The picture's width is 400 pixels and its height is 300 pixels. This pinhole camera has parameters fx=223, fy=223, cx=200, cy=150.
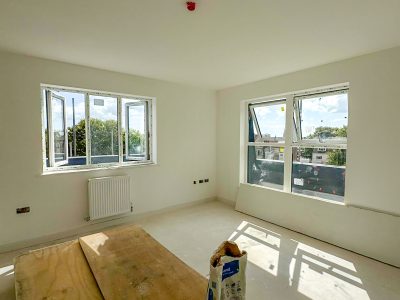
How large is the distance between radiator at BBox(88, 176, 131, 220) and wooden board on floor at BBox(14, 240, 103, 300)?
1554 mm

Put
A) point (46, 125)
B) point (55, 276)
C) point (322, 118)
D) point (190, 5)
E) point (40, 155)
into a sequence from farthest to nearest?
point (322, 118) → point (46, 125) → point (40, 155) → point (190, 5) → point (55, 276)

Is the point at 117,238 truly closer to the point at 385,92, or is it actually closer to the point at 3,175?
the point at 3,175

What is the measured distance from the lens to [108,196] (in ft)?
11.6

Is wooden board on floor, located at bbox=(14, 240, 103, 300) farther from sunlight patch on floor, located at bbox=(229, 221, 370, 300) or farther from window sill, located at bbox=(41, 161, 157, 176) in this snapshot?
sunlight patch on floor, located at bbox=(229, 221, 370, 300)

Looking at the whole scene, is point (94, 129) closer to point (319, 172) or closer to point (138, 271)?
point (138, 271)

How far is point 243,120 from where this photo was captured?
4.58 m

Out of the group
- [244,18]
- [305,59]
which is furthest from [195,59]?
[305,59]

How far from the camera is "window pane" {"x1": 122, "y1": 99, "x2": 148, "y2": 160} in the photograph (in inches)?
156

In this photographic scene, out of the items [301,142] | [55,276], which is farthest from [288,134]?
[55,276]

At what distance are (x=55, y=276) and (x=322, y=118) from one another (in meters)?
3.72

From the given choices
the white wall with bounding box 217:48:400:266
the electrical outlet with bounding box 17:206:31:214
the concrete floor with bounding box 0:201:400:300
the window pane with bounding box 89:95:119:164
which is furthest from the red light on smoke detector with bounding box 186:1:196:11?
the electrical outlet with bounding box 17:206:31:214

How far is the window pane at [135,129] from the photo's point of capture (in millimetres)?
3969

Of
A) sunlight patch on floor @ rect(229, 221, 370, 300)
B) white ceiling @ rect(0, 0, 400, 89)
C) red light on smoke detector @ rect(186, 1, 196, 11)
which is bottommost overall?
sunlight patch on floor @ rect(229, 221, 370, 300)

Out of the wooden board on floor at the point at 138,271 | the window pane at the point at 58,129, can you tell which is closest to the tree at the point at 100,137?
the window pane at the point at 58,129
